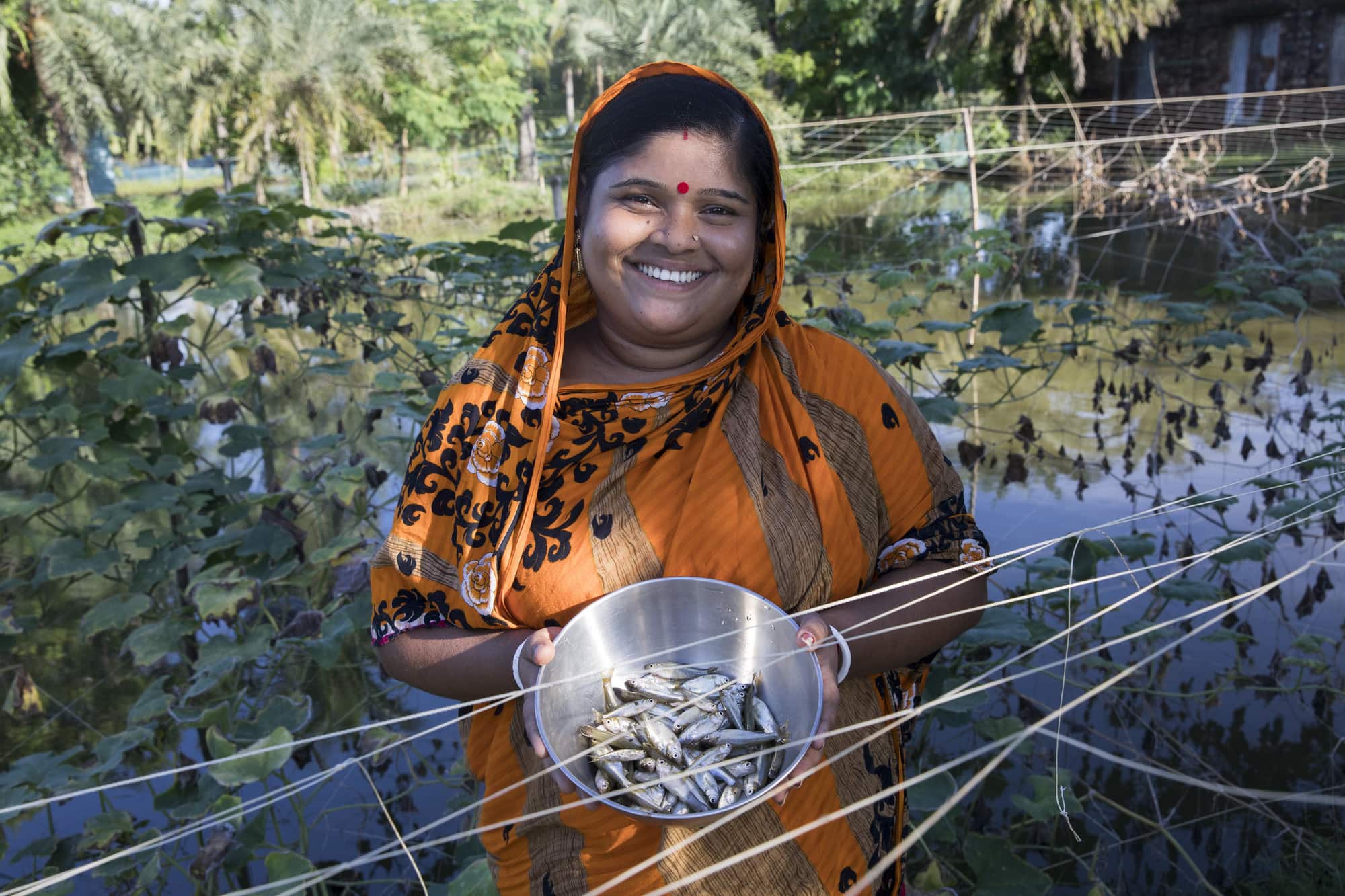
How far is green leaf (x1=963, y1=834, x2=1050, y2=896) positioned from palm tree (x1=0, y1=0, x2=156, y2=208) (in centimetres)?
1895

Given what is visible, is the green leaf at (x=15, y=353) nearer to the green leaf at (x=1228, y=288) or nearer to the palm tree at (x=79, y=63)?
the green leaf at (x=1228, y=288)

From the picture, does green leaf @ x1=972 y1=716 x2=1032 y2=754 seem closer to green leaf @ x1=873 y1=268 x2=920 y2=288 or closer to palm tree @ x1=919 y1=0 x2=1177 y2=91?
green leaf @ x1=873 y1=268 x2=920 y2=288

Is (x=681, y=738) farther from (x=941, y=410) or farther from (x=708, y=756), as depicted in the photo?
(x=941, y=410)

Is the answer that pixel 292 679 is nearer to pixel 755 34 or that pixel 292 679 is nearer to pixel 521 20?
pixel 755 34

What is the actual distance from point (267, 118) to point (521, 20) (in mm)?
9805

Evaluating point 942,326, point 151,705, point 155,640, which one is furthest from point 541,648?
point 942,326

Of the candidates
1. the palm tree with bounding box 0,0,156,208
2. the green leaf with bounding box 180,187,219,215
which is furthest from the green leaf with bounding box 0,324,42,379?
the palm tree with bounding box 0,0,156,208

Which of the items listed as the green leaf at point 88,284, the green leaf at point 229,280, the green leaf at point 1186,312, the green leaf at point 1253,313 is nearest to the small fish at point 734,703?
the green leaf at point 229,280

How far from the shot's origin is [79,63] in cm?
1723

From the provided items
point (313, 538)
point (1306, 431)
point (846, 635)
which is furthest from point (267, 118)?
point (846, 635)

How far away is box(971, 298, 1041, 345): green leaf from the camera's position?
9.73 feet

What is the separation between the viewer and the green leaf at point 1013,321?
297 cm

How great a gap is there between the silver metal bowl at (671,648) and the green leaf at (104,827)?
1.17 metres

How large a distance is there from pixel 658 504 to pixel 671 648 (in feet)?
0.69
